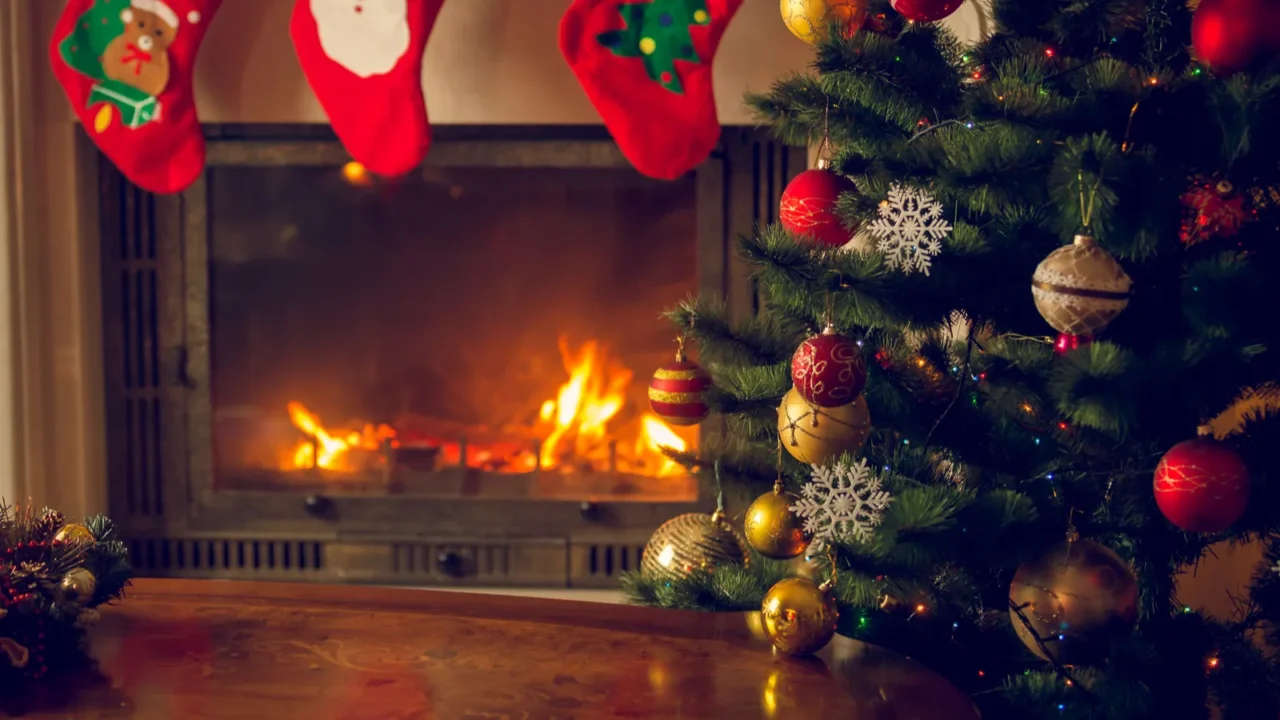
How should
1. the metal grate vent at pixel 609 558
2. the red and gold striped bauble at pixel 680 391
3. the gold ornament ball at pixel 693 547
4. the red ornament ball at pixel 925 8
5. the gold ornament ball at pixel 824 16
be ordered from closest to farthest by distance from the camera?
the red ornament ball at pixel 925 8 < the gold ornament ball at pixel 824 16 < the red and gold striped bauble at pixel 680 391 < the gold ornament ball at pixel 693 547 < the metal grate vent at pixel 609 558

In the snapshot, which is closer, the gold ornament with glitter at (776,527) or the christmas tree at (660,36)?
the gold ornament with glitter at (776,527)

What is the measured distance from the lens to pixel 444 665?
3.62ft

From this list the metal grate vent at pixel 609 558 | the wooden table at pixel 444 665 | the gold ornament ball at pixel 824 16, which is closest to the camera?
the wooden table at pixel 444 665

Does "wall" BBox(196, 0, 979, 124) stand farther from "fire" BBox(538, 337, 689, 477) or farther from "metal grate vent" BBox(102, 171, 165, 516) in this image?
"fire" BBox(538, 337, 689, 477)

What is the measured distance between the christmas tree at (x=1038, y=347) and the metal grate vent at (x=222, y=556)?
1383mm

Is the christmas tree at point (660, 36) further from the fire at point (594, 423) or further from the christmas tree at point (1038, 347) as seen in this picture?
the christmas tree at point (1038, 347)

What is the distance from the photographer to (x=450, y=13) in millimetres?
2334

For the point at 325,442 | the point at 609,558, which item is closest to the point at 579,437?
the point at 609,558

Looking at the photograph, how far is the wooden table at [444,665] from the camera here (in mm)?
1007

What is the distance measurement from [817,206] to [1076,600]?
479mm

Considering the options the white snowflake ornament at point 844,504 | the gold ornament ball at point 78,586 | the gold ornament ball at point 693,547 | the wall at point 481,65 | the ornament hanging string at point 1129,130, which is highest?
the wall at point 481,65

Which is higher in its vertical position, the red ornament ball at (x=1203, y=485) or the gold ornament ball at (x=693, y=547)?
the red ornament ball at (x=1203, y=485)

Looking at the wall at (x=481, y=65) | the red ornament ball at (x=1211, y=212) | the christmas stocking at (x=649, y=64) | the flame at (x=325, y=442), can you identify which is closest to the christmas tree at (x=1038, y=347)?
the red ornament ball at (x=1211, y=212)

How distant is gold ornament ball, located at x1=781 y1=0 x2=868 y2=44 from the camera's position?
1337 millimetres
